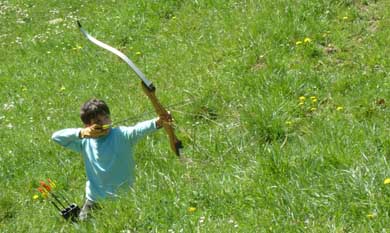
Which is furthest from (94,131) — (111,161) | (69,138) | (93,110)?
(69,138)

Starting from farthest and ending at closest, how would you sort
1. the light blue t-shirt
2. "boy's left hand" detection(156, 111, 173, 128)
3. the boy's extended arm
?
1. the boy's extended arm
2. the light blue t-shirt
3. "boy's left hand" detection(156, 111, 173, 128)

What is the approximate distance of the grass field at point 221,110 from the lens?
16.8 ft

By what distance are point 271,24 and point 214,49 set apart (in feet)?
2.82

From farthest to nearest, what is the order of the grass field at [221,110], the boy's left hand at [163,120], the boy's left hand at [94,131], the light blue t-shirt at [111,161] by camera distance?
the light blue t-shirt at [111,161] < the boy's left hand at [94,131] < the boy's left hand at [163,120] < the grass field at [221,110]

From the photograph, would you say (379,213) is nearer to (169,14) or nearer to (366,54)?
(366,54)

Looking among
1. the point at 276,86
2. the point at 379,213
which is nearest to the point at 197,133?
the point at 276,86

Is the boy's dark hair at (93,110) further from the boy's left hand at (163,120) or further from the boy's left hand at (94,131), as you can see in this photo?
the boy's left hand at (163,120)

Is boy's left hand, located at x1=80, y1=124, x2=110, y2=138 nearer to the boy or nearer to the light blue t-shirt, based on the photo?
the boy

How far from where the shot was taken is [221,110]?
812cm

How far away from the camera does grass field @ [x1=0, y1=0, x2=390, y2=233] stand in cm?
513

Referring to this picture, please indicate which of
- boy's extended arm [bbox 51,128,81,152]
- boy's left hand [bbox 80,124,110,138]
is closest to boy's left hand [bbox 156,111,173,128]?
boy's left hand [bbox 80,124,110,138]

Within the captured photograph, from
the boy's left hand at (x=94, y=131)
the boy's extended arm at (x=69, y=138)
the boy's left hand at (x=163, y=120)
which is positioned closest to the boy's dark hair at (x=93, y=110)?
the boy's left hand at (x=94, y=131)

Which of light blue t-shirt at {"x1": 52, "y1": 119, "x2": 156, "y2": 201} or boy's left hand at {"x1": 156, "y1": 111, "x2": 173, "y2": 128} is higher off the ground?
boy's left hand at {"x1": 156, "y1": 111, "x2": 173, "y2": 128}

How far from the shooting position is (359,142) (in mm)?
5941
